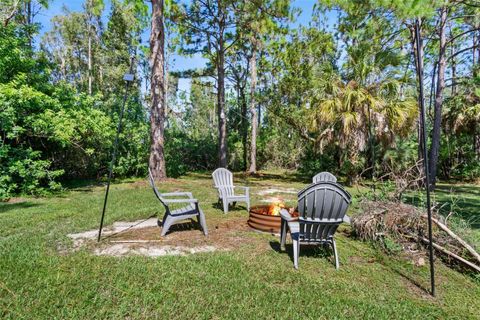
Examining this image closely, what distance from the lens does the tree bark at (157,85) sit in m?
10.0

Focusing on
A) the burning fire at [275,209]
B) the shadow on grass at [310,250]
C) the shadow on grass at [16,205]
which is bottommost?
the shadow on grass at [310,250]

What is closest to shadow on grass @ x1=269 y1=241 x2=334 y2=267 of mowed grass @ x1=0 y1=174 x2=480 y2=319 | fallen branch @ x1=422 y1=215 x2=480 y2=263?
mowed grass @ x1=0 y1=174 x2=480 y2=319

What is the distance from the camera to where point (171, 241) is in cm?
412

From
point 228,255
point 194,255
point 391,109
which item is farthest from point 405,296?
point 391,109

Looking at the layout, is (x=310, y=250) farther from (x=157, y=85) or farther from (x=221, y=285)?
(x=157, y=85)

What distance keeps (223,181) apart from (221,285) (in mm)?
3713

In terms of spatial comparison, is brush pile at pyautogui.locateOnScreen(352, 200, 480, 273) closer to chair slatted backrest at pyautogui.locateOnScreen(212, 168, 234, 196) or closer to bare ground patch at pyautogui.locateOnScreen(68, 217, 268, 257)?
bare ground patch at pyautogui.locateOnScreen(68, 217, 268, 257)

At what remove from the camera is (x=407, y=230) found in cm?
411

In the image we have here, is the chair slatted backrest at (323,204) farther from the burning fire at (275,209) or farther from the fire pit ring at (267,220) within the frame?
the burning fire at (275,209)

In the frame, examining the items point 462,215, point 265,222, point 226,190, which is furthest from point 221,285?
point 462,215

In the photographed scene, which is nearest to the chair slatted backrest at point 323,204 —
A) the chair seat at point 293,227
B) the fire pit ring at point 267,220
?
the chair seat at point 293,227

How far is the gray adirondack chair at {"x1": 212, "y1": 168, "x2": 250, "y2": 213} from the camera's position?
6.06 m

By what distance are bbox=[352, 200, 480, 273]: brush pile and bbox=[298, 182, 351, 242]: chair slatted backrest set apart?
1.30 metres

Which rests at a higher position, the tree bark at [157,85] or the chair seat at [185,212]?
the tree bark at [157,85]
